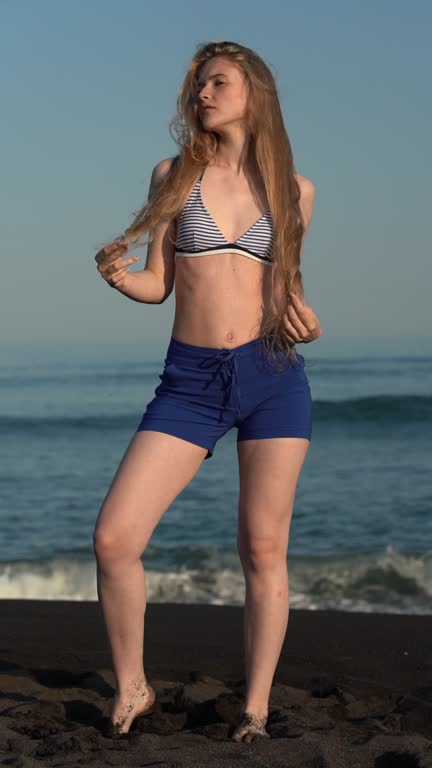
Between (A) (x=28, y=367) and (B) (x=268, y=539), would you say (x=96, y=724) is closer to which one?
(B) (x=268, y=539)

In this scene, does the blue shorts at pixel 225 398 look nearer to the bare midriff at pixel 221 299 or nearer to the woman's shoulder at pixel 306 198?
the bare midriff at pixel 221 299

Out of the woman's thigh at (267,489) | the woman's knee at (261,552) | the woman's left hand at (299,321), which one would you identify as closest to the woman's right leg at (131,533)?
the woman's thigh at (267,489)

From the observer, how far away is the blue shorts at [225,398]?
364cm

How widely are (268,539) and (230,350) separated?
642mm

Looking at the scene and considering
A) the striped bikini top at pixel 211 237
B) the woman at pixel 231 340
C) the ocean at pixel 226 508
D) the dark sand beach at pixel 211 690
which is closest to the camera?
the dark sand beach at pixel 211 690

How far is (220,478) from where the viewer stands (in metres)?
13.2

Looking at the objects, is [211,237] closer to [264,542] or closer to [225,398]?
[225,398]

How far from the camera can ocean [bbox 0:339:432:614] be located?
8359 mm

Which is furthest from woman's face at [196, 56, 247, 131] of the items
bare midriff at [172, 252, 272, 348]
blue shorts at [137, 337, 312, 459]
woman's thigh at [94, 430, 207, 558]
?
woman's thigh at [94, 430, 207, 558]

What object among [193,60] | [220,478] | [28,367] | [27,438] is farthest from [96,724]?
[28,367]

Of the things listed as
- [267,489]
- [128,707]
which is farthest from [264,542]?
[128,707]

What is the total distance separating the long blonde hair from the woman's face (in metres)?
0.03

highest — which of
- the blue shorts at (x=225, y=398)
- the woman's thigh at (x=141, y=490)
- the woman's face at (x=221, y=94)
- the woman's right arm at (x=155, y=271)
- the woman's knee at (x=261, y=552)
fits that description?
the woman's face at (x=221, y=94)

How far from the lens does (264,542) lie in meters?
3.69
